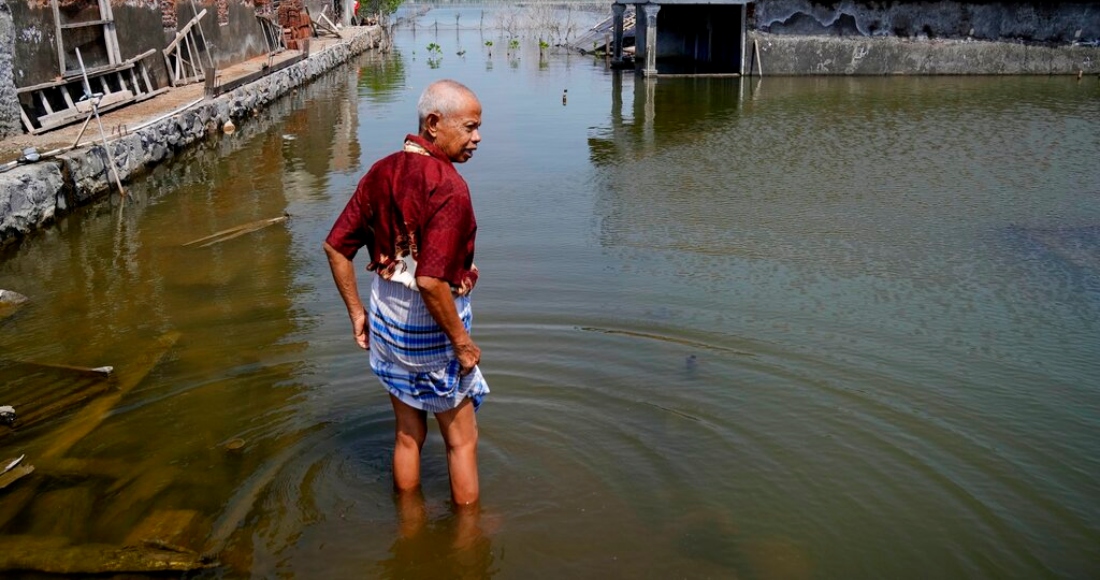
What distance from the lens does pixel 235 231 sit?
8.77m

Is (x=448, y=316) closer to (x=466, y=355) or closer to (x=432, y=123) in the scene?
(x=466, y=355)

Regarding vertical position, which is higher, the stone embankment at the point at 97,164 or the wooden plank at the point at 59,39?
the wooden plank at the point at 59,39

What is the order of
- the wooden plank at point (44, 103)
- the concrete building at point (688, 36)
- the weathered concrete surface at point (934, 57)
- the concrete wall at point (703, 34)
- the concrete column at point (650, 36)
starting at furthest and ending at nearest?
the concrete wall at point (703, 34)
the concrete building at point (688, 36)
the weathered concrete surface at point (934, 57)
the concrete column at point (650, 36)
the wooden plank at point (44, 103)

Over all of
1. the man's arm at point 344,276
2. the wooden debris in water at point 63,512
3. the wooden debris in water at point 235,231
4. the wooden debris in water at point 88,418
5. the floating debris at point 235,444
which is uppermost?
the man's arm at point 344,276

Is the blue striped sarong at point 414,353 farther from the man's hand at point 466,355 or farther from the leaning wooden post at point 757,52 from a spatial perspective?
the leaning wooden post at point 757,52

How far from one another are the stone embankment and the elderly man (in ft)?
20.9

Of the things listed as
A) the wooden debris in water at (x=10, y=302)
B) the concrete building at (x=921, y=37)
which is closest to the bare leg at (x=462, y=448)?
the wooden debris in water at (x=10, y=302)

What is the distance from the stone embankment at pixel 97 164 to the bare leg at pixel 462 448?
6.44 meters

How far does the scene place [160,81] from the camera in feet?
55.0

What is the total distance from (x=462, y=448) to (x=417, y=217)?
971 mm

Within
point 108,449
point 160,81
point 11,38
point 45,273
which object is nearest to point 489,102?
point 160,81

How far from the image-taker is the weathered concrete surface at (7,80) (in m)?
10.8

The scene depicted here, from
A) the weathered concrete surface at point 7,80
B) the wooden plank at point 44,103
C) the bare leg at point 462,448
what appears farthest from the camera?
the wooden plank at point 44,103

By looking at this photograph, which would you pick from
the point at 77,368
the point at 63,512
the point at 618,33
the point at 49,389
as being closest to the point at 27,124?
the point at 77,368
